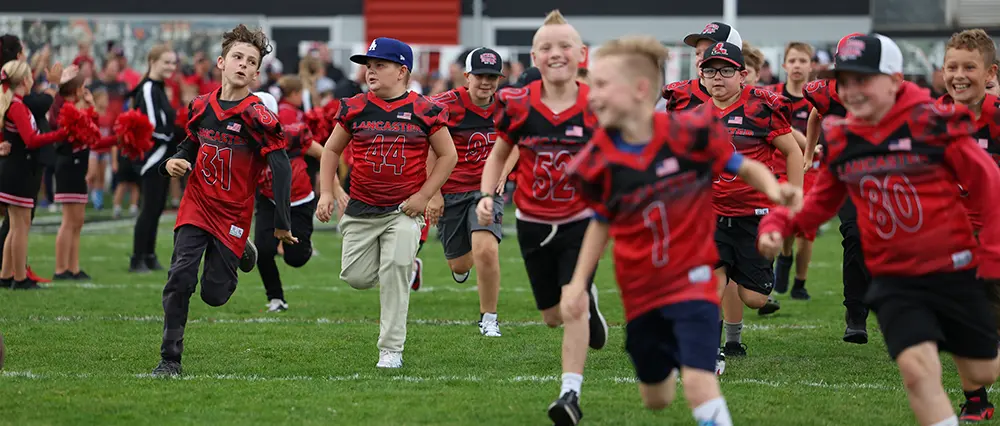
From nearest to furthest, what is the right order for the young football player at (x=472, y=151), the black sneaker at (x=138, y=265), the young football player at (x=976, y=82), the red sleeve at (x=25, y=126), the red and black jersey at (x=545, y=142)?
the red and black jersey at (x=545, y=142) < the young football player at (x=976, y=82) < the young football player at (x=472, y=151) < the red sleeve at (x=25, y=126) < the black sneaker at (x=138, y=265)

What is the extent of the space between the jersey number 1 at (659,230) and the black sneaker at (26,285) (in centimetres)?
879

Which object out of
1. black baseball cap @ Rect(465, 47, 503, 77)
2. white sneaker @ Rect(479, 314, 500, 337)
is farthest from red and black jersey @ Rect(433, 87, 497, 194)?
white sneaker @ Rect(479, 314, 500, 337)

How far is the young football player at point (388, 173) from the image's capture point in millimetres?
8289

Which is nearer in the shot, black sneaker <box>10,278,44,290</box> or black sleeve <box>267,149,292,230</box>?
black sleeve <box>267,149,292,230</box>

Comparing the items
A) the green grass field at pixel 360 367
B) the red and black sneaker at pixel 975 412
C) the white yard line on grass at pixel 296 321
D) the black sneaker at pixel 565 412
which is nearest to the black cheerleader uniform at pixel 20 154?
the green grass field at pixel 360 367

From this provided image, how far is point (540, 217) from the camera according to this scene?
7.03 meters

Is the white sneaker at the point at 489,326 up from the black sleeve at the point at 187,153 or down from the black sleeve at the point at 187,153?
down

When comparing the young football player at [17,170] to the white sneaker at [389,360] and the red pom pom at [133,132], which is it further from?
the white sneaker at [389,360]

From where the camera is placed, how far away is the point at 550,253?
709cm

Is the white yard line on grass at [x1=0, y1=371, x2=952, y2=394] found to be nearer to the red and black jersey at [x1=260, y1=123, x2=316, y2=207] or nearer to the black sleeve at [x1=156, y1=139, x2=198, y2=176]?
the black sleeve at [x1=156, y1=139, x2=198, y2=176]

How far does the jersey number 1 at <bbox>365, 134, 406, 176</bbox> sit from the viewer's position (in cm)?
841

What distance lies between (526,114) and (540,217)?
0.58 m

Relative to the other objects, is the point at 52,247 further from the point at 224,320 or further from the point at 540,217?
the point at 540,217

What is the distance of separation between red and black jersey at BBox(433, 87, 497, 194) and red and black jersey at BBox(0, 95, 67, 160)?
4534mm
